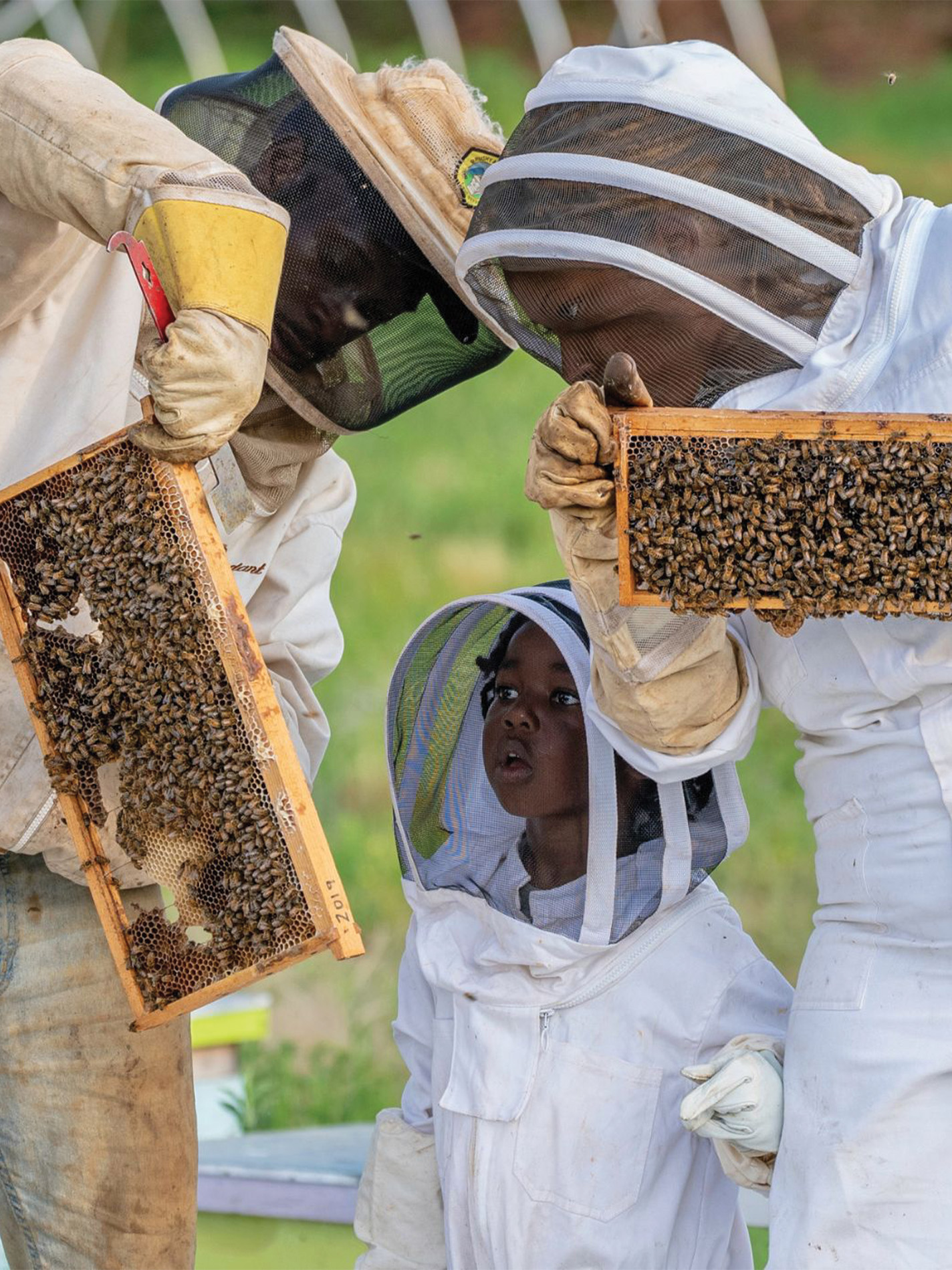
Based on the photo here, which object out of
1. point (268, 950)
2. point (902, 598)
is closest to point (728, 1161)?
point (268, 950)

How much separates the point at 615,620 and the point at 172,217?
93cm

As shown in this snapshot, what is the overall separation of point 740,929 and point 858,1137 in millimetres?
897

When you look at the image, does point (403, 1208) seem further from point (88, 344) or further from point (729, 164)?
point (729, 164)

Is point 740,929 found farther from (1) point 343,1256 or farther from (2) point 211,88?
(2) point 211,88

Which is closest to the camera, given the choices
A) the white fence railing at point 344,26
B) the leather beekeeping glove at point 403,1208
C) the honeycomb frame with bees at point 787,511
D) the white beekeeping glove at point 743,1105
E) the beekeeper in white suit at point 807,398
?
the honeycomb frame with bees at point 787,511

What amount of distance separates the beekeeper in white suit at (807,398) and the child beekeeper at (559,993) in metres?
0.40

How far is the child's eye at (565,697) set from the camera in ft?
10.6

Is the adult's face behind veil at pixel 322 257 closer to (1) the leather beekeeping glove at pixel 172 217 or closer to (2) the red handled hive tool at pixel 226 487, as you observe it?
(2) the red handled hive tool at pixel 226 487

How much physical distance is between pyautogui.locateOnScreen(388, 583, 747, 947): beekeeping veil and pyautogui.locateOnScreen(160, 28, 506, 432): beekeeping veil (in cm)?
63

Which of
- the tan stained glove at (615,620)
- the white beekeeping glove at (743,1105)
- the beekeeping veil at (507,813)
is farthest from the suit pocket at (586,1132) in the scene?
the tan stained glove at (615,620)

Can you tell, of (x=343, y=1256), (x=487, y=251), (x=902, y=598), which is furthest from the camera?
(x=343, y=1256)

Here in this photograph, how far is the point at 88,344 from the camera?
2709 millimetres

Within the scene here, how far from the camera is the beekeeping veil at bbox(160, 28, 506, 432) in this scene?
279 cm

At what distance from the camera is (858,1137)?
229 cm
